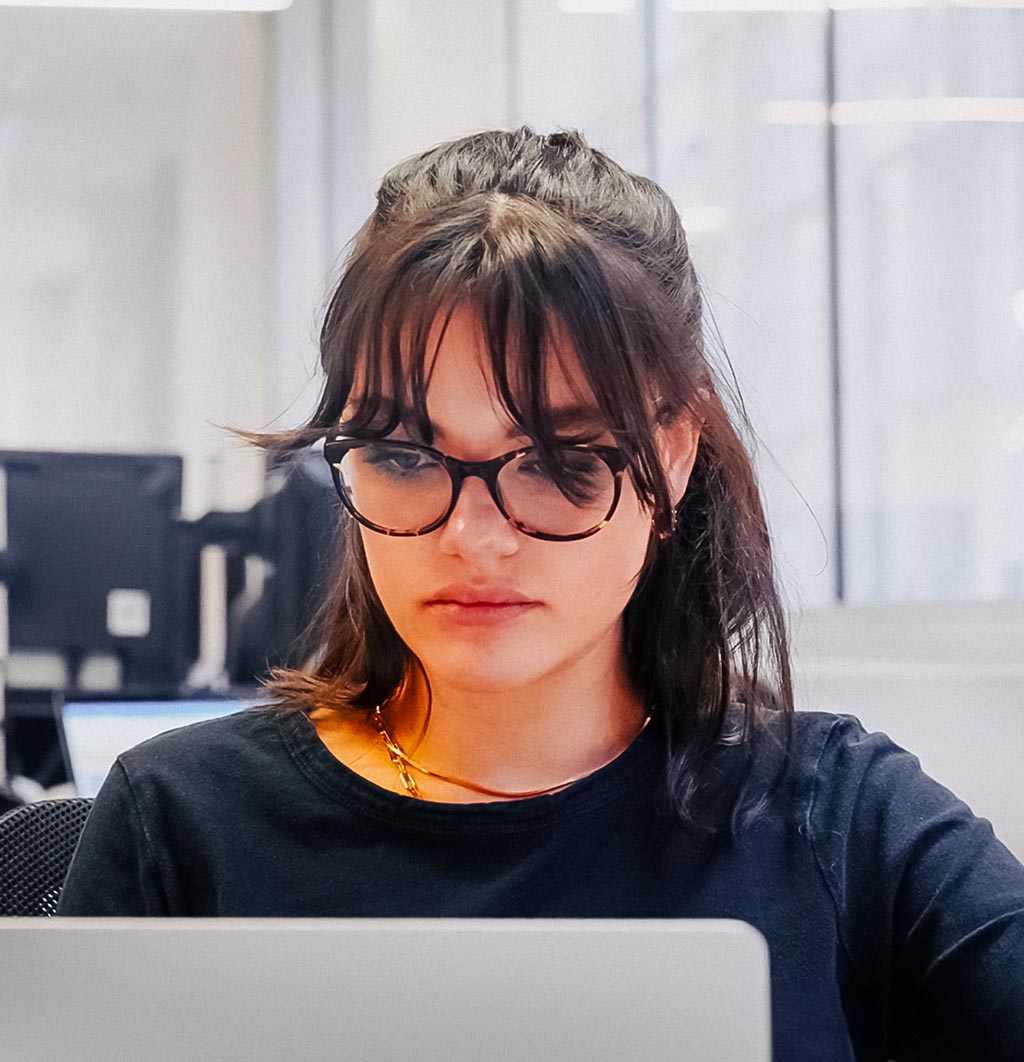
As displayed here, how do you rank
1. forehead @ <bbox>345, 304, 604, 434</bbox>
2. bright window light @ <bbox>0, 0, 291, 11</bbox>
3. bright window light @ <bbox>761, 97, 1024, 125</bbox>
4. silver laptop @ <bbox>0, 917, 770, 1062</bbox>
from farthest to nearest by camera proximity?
bright window light @ <bbox>0, 0, 291, 11</bbox> < bright window light @ <bbox>761, 97, 1024, 125</bbox> < forehead @ <bbox>345, 304, 604, 434</bbox> < silver laptop @ <bbox>0, 917, 770, 1062</bbox>

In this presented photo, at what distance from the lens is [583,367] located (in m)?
0.84

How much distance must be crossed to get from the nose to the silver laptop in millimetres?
392

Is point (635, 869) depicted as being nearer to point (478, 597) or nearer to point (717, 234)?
point (478, 597)

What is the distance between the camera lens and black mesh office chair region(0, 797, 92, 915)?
0.94 metres

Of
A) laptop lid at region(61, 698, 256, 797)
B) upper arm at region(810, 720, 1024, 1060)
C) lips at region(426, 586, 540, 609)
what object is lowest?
laptop lid at region(61, 698, 256, 797)

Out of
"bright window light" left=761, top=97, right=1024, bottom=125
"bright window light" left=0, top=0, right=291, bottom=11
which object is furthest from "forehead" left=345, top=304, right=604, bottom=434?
"bright window light" left=0, top=0, right=291, bottom=11

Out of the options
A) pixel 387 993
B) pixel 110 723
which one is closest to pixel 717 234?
pixel 110 723

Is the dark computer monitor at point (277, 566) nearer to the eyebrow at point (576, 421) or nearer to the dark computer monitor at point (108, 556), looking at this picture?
the dark computer monitor at point (108, 556)

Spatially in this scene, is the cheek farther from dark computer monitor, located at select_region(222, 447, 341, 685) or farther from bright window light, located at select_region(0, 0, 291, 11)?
bright window light, located at select_region(0, 0, 291, 11)

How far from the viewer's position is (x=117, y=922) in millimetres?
475

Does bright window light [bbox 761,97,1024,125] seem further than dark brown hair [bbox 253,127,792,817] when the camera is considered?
Yes

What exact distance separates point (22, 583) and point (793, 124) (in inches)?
60.4

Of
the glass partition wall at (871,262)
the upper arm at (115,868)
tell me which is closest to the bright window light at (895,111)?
the glass partition wall at (871,262)

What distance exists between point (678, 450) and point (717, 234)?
1830 millimetres
